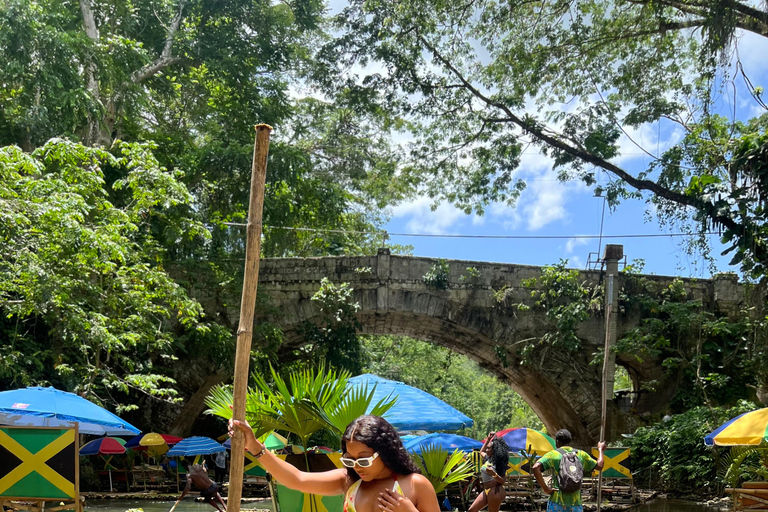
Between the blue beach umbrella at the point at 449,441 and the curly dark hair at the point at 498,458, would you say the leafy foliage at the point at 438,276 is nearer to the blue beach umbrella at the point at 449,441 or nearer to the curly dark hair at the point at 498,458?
the blue beach umbrella at the point at 449,441

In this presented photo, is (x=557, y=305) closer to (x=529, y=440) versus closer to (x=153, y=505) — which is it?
(x=529, y=440)

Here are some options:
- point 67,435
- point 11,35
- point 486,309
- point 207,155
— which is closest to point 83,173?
point 11,35

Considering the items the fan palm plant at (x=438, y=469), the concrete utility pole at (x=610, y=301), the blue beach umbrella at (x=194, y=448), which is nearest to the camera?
the fan palm plant at (x=438, y=469)

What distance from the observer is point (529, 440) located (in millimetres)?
9328

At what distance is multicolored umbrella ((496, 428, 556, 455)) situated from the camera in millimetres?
9359

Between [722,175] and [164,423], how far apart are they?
35.9 ft

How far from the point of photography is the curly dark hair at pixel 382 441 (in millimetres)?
2582

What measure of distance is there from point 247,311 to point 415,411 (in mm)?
5896

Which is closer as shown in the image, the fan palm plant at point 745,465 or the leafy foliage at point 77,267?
the leafy foliage at point 77,267

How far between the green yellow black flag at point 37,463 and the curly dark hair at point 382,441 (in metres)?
2.77

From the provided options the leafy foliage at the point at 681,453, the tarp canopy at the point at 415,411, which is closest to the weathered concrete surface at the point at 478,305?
the leafy foliage at the point at 681,453

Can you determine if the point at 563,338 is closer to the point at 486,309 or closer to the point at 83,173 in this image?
the point at 486,309

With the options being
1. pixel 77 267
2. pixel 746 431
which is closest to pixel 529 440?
pixel 746 431

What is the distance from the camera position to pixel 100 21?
1491 centimetres
